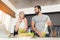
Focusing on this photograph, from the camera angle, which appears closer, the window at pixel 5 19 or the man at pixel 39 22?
the man at pixel 39 22

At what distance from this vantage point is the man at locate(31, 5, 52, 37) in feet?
4.17

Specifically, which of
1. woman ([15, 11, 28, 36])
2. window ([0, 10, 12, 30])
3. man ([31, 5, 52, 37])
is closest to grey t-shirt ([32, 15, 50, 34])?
man ([31, 5, 52, 37])

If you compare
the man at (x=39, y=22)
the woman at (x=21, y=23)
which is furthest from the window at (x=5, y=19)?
the man at (x=39, y=22)

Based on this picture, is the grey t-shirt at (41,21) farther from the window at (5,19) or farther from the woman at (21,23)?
the window at (5,19)

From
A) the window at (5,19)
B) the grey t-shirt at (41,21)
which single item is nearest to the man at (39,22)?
the grey t-shirt at (41,21)

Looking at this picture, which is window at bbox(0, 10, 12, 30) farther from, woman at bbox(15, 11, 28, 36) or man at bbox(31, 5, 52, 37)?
man at bbox(31, 5, 52, 37)

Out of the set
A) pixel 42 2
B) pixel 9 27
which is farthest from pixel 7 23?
pixel 42 2

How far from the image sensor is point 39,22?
1283 mm

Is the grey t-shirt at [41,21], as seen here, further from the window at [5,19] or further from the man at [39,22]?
the window at [5,19]

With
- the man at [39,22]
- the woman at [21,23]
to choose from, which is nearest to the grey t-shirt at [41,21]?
the man at [39,22]

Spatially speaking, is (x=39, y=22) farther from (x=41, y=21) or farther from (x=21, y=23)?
(x=21, y=23)

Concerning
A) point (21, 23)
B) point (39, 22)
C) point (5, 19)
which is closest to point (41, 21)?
point (39, 22)

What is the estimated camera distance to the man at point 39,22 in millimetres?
1271

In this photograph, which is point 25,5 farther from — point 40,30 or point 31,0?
point 40,30
